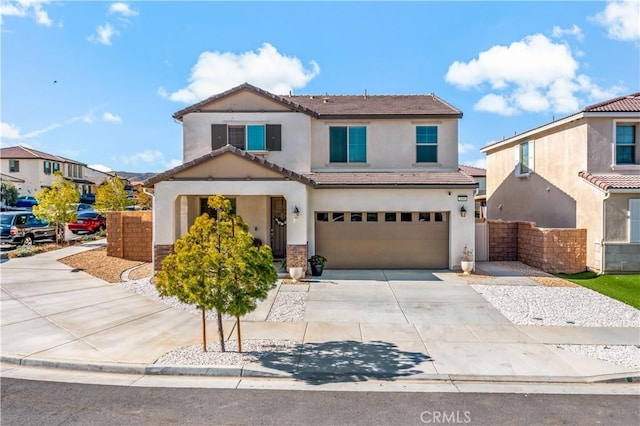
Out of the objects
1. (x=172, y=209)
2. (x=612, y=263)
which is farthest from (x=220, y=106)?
A: (x=612, y=263)

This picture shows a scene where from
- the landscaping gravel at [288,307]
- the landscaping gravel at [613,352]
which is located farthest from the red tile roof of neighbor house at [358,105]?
the landscaping gravel at [613,352]


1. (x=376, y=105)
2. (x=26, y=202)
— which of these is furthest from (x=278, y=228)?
(x=26, y=202)

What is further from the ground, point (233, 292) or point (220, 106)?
point (220, 106)

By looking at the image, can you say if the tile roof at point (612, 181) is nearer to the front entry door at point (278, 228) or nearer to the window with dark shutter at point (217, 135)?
the front entry door at point (278, 228)

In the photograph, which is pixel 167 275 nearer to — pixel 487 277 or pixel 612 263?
pixel 487 277

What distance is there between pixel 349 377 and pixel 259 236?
11098 millimetres

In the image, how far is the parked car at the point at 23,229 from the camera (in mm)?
19719

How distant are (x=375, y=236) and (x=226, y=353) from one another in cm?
950

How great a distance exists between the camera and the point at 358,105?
18750 millimetres

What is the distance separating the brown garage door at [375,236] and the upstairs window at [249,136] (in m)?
3.82

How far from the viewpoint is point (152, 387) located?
645 centimetres

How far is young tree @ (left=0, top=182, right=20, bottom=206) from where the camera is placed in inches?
1644

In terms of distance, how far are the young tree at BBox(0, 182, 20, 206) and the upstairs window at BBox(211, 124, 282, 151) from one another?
37555 millimetres

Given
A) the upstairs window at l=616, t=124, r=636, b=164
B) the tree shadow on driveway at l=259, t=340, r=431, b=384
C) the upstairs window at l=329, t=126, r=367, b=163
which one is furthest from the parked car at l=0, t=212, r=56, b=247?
the upstairs window at l=616, t=124, r=636, b=164
